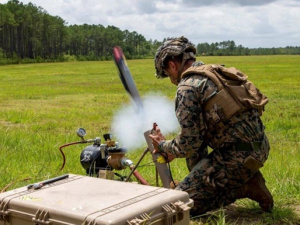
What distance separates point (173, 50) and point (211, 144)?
2.81 feet

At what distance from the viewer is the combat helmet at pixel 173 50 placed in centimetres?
434

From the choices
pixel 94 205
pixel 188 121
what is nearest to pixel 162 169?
pixel 188 121

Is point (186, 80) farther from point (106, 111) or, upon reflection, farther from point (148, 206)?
point (106, 111)

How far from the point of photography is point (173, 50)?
4.34 metres

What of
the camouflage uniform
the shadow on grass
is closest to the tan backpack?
the camouflage uniform

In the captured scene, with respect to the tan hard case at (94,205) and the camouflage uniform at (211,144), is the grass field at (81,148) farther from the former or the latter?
the tan hard case at (94,205)

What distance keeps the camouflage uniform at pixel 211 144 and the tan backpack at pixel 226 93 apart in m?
0.05

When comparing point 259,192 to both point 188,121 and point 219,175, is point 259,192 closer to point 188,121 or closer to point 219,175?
point 219,175

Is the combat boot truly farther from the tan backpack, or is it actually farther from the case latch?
the case latch

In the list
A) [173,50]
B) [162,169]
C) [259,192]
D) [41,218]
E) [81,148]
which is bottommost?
[81,148]

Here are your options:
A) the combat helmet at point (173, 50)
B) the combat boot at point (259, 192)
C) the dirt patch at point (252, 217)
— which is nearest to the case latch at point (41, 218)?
the dirt patch at point (252, 217)

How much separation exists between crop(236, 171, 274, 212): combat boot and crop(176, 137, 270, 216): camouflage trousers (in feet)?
0.27

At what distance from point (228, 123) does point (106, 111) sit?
10305mm

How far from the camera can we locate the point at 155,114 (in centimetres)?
508
